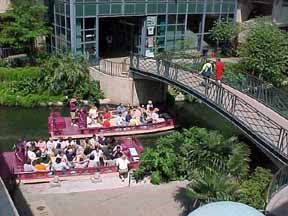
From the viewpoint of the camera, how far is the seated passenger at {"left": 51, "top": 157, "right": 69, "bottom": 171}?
1844 cm

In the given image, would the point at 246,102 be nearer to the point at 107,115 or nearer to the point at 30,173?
the point at 107,115

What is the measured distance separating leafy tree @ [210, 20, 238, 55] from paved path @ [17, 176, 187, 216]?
1884cm

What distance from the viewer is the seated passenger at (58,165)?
1844 centimetres

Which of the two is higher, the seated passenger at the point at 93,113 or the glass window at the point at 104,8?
the glass window at the point at 104,8


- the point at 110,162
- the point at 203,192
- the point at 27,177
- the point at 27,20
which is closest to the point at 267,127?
the point at 203,192

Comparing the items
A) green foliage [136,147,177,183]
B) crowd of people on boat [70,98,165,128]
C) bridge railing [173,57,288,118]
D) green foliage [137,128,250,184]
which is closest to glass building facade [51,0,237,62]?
crowd of people on boat [70,98,165,128]

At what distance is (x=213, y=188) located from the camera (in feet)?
45.5

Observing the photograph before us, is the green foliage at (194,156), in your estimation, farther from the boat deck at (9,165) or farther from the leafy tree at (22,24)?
the leafy tree at (22,24)

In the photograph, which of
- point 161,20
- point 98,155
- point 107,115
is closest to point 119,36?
Answer: point 161,20

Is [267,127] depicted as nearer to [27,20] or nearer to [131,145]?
[131,145]

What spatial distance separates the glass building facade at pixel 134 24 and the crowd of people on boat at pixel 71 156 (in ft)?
34.8

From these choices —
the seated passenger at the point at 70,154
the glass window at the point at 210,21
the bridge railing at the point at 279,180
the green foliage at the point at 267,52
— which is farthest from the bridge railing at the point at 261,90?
the glass window at the point at 210,21

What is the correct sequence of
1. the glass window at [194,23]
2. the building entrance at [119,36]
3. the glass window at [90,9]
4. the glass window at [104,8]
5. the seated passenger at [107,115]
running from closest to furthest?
the seated passenger at [107,115] < the glass window at [90,9] < the glass window at [104,8] < the building entrance at [119,36] < the glass window at [194,23]

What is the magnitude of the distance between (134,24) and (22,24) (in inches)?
311
